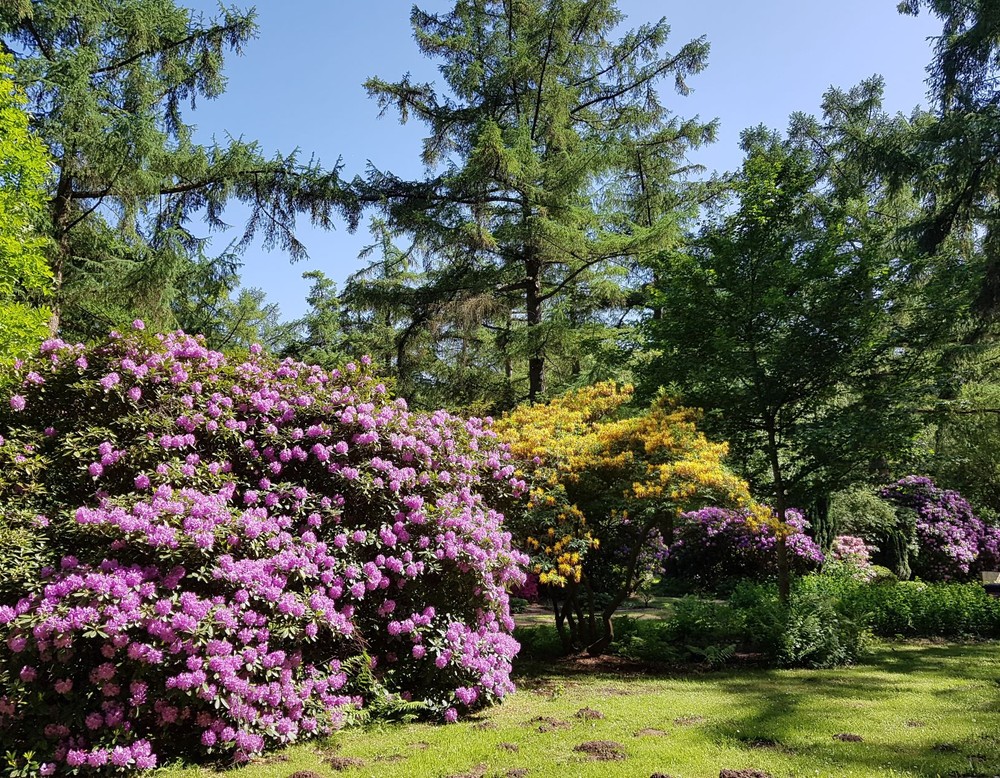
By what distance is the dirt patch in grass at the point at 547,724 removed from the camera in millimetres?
4293

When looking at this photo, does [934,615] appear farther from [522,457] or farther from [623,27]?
[623,27]

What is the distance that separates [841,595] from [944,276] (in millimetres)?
4495

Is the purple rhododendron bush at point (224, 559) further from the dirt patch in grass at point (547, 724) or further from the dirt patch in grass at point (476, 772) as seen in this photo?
the dirt patch in grass at point (476, 772)

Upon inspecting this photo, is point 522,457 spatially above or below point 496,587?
above

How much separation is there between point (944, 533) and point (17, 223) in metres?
16.8

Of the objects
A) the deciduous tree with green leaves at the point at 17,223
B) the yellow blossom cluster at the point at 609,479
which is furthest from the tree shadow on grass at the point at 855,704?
the deciduous tree with green leaves at the point at 17,223

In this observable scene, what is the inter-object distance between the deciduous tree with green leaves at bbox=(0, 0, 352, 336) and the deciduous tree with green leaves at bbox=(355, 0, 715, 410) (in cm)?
242

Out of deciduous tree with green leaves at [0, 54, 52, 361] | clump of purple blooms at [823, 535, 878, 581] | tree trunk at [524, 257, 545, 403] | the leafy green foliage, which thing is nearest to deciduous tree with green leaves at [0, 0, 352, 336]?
deciduous tree with green leaves at [0, 54, 52, 361]

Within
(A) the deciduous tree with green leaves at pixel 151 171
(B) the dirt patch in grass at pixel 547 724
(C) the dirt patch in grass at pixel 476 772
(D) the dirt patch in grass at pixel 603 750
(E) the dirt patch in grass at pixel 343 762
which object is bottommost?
(B) the dirt patch in grass at pixel 547 724

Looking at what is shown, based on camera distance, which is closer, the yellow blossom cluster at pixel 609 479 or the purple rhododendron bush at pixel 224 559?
the purple rhododendron bush at pixel 224 559

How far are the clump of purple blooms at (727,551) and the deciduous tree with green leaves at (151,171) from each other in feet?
31.6

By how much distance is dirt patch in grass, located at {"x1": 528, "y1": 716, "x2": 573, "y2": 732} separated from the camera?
169 inches

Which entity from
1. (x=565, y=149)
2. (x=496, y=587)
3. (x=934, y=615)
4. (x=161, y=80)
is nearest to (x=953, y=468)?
(x=934, y=615)

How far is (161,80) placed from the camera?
11.2 metres
